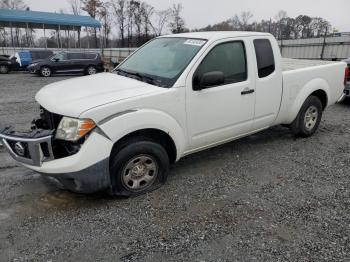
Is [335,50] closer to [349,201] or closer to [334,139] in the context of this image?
[334,139]

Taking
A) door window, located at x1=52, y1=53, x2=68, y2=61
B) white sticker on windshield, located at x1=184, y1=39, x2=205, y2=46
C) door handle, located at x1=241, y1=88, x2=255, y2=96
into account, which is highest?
white sticker on windshield, located at x1=184, y1=39, x2=205, y2=46

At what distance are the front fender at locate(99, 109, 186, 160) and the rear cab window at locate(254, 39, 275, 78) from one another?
5.29ft

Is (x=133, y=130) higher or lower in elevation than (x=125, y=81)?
lower

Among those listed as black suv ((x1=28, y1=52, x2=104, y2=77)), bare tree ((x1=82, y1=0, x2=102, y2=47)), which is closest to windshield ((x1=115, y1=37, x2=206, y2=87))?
black suv ((x1=28, y1=52, x2=104, y2=77))

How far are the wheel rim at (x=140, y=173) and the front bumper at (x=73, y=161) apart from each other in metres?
0.29

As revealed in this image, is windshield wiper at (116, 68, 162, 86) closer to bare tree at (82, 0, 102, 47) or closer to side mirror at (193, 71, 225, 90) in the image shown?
side mirror at (193, 71, 225, 90)

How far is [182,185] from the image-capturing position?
4168 millimetres

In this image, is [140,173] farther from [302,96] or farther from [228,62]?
[302,96]

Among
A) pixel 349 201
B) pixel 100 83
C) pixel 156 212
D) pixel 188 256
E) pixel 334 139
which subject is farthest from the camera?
pixel 334 139

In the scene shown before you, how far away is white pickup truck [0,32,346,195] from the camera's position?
11.0 ft

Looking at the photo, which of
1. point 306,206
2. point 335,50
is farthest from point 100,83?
point 335,50

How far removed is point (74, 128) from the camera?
331 centimetres

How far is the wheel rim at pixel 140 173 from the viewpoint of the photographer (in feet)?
12.2

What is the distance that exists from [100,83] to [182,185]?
1632mm
